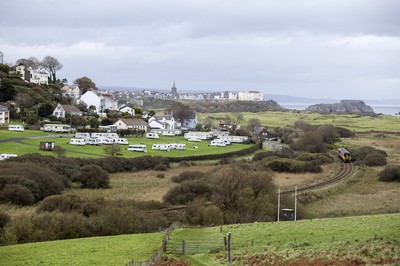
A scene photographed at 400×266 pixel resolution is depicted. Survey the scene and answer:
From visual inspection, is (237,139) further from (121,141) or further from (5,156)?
(5,156)

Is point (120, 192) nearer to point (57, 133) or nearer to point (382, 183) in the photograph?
point (382, 183)

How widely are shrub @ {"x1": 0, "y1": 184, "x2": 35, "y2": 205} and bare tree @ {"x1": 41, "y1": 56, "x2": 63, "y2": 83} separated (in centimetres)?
8090

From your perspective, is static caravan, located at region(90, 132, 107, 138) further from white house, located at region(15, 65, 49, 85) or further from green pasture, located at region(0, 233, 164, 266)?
green pasture, located at region(0, 233, 164, 266)

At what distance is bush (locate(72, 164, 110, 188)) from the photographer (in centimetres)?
4666

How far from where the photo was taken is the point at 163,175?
53906mm

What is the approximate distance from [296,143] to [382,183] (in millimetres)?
32866

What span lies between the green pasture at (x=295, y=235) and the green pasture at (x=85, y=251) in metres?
1.84

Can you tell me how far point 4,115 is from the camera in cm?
7512

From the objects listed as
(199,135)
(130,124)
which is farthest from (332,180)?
Answer: (130,124)


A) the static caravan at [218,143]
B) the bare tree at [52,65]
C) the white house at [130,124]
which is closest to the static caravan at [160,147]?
the static caravan at [218,143]

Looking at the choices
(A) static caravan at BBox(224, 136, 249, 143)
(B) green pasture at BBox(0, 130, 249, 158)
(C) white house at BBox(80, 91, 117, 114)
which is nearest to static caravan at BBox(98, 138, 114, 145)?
(B) green pasture at BBox(0, 130, 249, 158)

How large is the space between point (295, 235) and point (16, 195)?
75.2 ft

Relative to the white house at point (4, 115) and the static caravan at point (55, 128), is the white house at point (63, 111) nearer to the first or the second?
the static caravan at point (55, 128)

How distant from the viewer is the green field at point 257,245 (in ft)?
61.3
